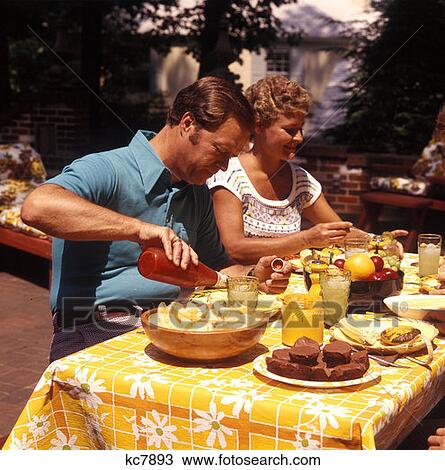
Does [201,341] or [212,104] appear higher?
[212,104]

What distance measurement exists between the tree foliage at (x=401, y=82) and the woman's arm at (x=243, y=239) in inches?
331

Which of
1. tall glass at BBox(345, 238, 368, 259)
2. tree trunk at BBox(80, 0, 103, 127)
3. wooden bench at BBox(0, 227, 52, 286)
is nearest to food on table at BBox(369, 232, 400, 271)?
tall glass at BBox(345, 238, 368, 259)

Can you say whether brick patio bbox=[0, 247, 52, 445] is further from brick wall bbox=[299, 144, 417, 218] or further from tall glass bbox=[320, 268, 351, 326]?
brick wall bbox=[299, 144, 417, 218]

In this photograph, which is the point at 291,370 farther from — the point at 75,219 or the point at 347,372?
the point at 75,219

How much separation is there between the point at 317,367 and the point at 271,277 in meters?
0.98

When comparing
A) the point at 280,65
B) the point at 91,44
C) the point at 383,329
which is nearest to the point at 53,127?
the point at 91,44

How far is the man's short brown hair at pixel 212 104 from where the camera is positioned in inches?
107

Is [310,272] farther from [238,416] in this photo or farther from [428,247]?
[238,416]

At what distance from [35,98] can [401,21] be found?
19.4ft

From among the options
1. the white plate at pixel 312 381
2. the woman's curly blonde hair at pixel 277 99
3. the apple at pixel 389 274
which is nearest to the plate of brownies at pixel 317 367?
the white plate at pixel 312 381

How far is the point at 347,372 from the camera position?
6.14ft

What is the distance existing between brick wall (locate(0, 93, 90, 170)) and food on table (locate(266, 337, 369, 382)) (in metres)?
9.13

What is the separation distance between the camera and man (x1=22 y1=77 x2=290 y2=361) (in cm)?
240

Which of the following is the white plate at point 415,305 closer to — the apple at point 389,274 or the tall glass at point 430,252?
the apple at point 389,274
